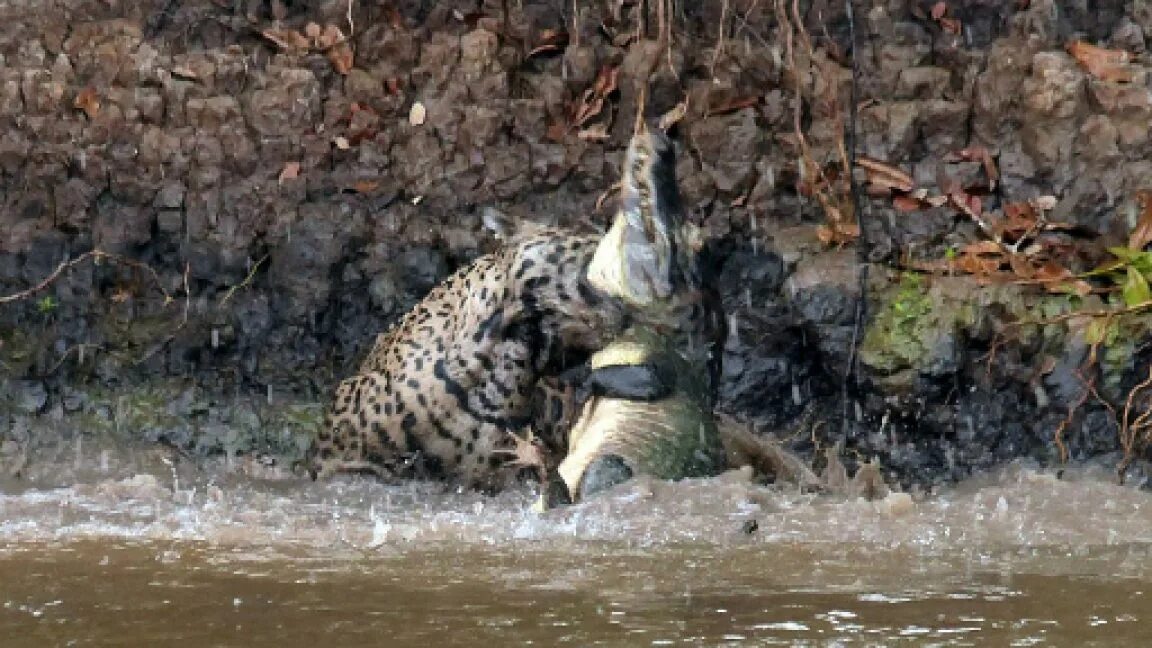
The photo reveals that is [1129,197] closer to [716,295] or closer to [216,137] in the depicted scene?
[716,295]

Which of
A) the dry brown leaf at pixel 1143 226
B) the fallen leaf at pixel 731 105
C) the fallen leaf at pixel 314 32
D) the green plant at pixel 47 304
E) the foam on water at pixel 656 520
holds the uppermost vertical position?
the fallen leaf at pixel 314 32

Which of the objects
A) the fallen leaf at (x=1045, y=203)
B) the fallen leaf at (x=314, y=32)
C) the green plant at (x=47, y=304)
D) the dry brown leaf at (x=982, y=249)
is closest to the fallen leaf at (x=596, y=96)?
the fallen leaf at (x=314, y=32)

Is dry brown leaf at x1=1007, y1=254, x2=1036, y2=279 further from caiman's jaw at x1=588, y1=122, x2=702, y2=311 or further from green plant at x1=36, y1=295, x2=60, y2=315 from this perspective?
green plant at x1=36, y1=295, x2=60, y2=315

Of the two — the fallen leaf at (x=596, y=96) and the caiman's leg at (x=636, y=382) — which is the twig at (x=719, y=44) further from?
the caiman's leg at (x=636, y=382)

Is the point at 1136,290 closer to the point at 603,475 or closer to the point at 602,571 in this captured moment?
the point at 603,475

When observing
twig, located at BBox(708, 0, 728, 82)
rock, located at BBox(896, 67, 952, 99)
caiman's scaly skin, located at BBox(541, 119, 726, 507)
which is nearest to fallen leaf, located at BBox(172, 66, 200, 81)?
twig, located at BBox(708, 0, 728, 82)

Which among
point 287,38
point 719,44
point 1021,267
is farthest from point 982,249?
point 287,38

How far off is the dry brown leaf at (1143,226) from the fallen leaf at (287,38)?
3.24m

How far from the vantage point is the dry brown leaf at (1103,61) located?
7.40 m

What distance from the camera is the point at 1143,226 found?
7215 millimetres

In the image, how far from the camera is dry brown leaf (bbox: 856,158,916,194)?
7590mm

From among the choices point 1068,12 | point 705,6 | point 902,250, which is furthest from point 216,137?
point 1068,12

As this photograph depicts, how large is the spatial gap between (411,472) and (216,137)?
5.54 feet

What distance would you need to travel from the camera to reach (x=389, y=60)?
7.99 m
